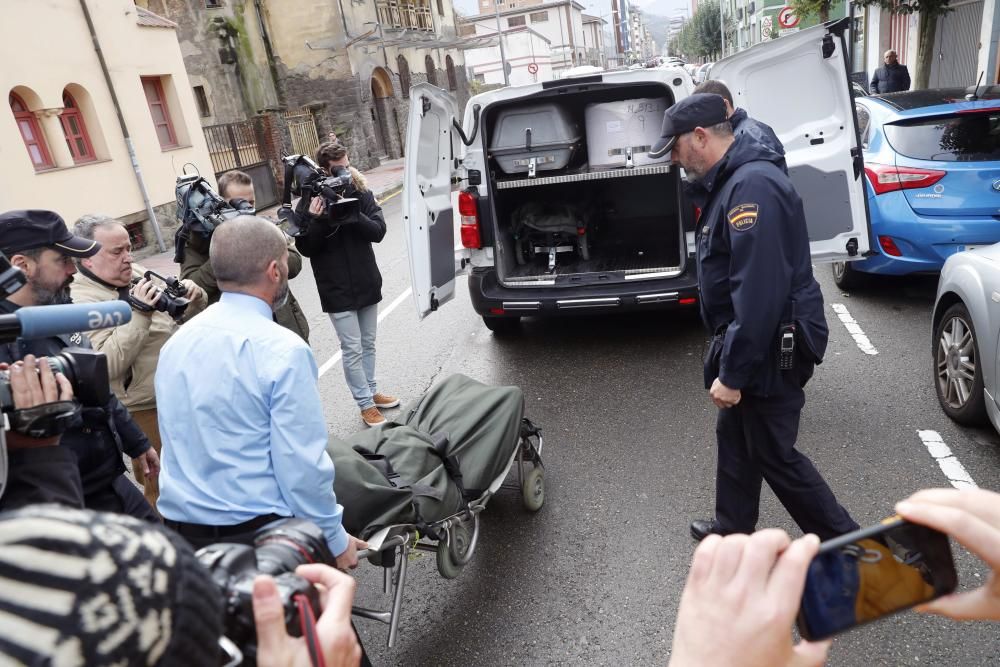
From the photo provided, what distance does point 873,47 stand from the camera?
74.8 feet

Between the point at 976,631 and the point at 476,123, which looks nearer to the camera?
the point at 976,631

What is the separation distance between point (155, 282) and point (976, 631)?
3766 millimetres

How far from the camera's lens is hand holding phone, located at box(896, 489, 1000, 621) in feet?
2.82

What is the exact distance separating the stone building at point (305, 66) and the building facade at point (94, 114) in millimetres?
2298

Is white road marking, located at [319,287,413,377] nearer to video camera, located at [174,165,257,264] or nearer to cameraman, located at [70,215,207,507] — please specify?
video camera, located at [174,165,257,264]

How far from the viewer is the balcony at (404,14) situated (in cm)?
2941

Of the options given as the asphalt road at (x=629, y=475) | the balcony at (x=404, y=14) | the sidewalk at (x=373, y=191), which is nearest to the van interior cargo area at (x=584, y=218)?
the asphalt road at (x=629, y=475)

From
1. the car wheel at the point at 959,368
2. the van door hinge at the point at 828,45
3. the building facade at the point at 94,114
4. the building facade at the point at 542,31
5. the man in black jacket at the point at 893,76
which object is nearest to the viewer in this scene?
the car wheel at the point at 959,368

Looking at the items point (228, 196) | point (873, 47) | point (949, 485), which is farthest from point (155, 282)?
point (873, 47)

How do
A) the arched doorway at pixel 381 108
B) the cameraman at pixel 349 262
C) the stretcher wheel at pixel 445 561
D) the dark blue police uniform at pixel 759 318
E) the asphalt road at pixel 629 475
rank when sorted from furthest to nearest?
the arched doorway at pixel 381 108 < the cameraman at pixel 349 262 < the stretcher wheel at pixel 445 561 < the asphalt road at pixel 629 475 < the dark blue police uniform at pixel 759 318

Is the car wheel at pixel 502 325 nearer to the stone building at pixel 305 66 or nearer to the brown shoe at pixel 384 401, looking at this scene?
the brown shoe at pixel 384 401

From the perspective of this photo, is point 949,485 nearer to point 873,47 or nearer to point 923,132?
point 923,132

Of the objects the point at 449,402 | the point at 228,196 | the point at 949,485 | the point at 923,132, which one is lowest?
the point at 949,485

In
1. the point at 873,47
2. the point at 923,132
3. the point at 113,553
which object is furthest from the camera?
the point at 873,47
